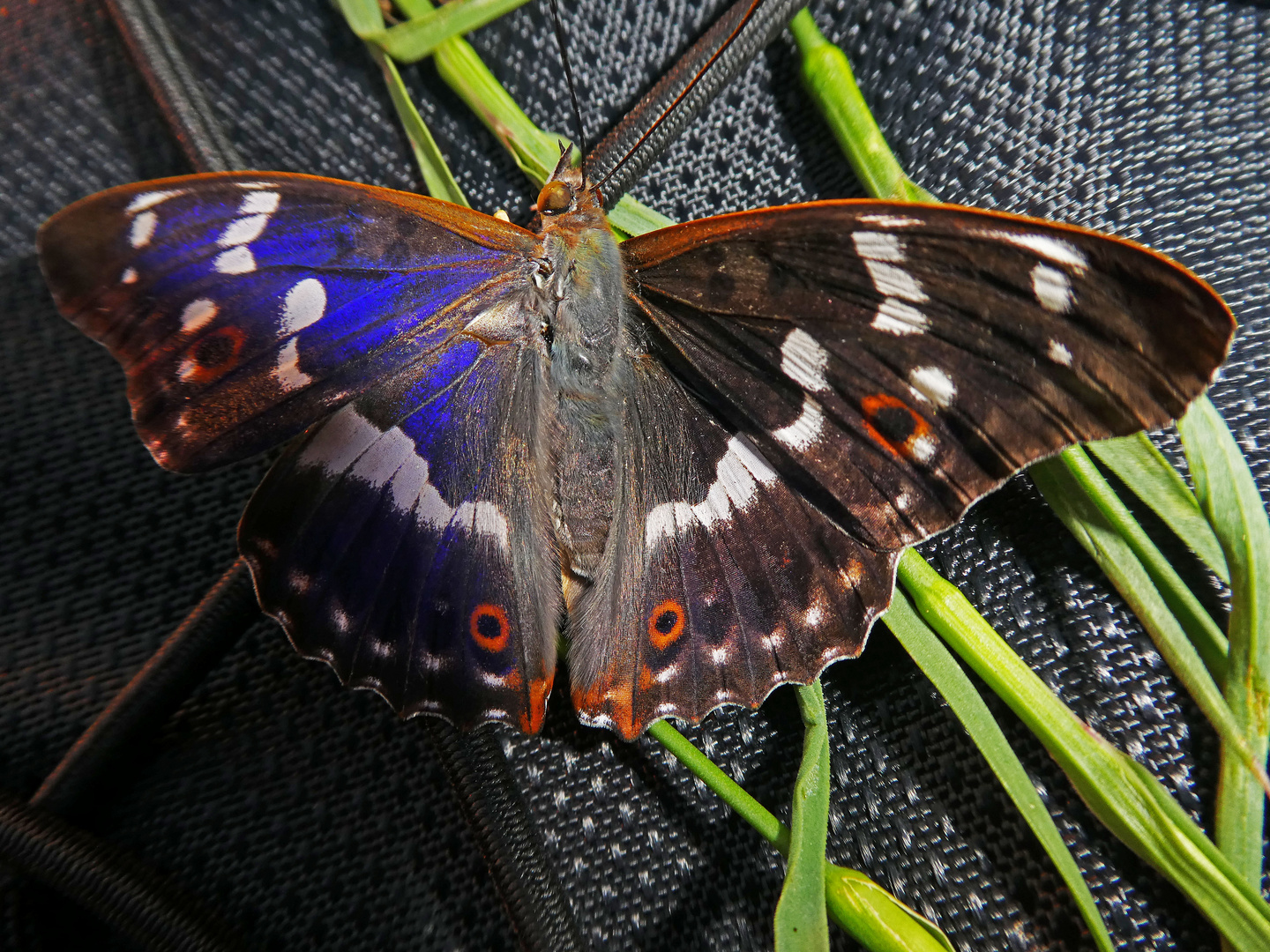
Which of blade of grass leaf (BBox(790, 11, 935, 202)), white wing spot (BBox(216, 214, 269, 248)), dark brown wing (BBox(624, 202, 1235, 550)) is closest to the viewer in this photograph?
dark brown wing (BBox(624, 202, 1235, 550))

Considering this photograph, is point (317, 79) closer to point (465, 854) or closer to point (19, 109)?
point (19, 109)

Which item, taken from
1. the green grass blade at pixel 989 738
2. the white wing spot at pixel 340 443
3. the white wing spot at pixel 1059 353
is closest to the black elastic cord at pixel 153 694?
the white wing spot at pixel 340 443

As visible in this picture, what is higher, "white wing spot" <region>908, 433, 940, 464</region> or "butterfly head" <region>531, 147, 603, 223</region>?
"butterfly head" <region>531, 147, 603, 223</region>

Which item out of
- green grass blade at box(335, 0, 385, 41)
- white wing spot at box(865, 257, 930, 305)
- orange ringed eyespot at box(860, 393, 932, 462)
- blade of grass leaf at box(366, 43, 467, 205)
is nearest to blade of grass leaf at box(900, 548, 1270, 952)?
orange ringed eyespot at box(860, 393, 932, 462)

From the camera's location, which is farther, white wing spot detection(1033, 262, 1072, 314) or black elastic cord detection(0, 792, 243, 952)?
black elastic cord detection(0, 792, 243, 952)

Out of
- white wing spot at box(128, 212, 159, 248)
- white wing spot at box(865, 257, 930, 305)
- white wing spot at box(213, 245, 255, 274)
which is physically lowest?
white wing spot at box(865, 257, 930, 305)

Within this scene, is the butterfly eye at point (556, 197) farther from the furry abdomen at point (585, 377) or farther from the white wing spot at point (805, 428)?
the white wing spot at point (805, 428)

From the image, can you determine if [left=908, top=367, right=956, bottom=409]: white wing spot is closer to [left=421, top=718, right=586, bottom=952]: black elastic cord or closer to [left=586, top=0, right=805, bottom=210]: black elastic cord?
[left=586, top=0, right=805, bottom=210]: black elastic cord

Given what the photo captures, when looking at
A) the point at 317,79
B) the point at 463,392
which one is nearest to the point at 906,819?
the point at 463,392
